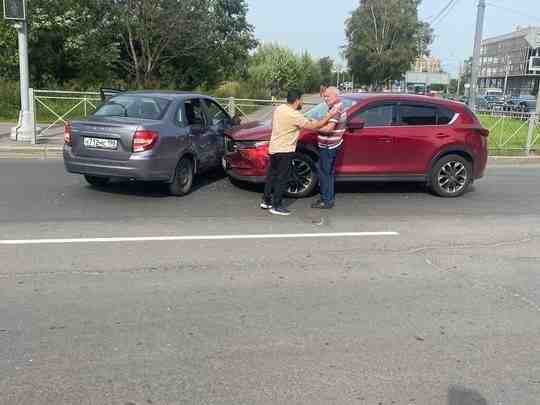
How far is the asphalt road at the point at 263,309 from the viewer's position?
348 centimetres

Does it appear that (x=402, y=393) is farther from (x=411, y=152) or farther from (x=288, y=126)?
(x=411, y=152)

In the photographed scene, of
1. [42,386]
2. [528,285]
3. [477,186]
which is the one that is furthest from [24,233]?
[477,186]

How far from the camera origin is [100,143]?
8250 mm

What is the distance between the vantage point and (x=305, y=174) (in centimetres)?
907

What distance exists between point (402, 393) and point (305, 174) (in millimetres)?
5854

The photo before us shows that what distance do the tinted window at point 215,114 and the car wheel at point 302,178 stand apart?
1.90m

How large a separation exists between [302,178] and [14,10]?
29.0 feet

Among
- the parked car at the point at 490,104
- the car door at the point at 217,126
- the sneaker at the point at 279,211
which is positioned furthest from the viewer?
the parked car at the point at 490,104

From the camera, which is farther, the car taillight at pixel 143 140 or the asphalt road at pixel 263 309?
the car taillight at pixel 143 140

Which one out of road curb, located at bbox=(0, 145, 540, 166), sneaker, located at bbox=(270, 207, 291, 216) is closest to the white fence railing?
road curb, located at bbox=(0, 145, 540, 166)

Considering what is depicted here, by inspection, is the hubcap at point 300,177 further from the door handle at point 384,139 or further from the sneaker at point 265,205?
the door handle at point 384,139

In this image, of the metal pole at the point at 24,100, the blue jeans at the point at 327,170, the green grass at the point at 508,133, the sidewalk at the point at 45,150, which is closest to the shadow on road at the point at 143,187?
the blue jeans at the point at 327,170

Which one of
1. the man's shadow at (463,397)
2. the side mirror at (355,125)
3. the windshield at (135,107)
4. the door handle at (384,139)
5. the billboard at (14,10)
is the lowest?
the man's shadow at (463,397)

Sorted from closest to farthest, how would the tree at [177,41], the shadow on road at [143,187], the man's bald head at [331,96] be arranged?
the man's bald head at [331,96] < the shadow on road at [143,187] < the tree at [177,41]
